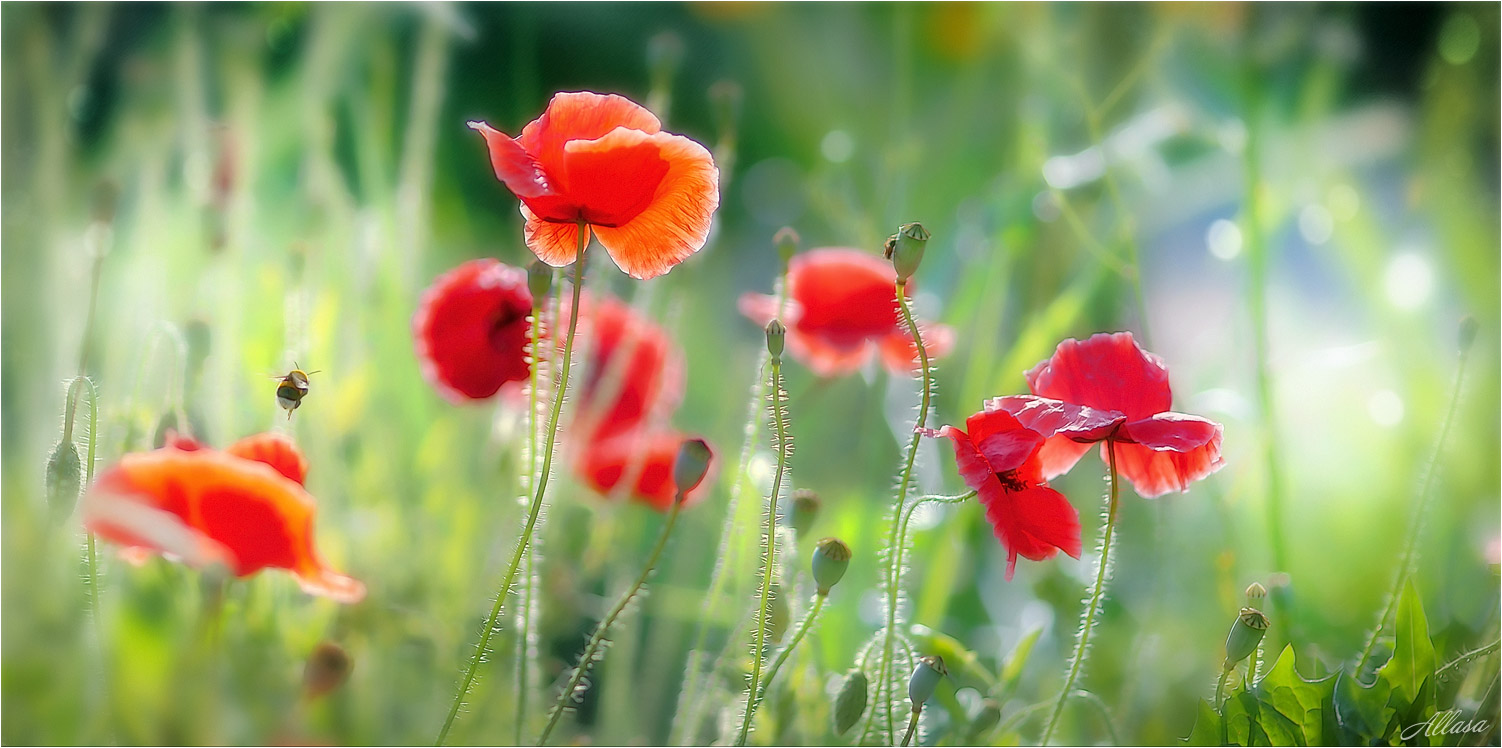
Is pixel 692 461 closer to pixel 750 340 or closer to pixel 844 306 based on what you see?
pixel 844 306

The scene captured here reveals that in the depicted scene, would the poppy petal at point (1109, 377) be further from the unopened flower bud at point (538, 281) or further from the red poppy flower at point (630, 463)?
the red poppy flower at point (630, 463)

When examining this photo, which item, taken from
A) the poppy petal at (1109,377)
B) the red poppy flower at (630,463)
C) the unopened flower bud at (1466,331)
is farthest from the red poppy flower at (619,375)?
the unopened flower bud at (1466,331)

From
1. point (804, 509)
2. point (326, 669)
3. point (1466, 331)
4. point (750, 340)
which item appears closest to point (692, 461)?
point (804, 509)

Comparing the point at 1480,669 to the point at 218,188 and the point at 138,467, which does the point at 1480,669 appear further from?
the point at 218,188

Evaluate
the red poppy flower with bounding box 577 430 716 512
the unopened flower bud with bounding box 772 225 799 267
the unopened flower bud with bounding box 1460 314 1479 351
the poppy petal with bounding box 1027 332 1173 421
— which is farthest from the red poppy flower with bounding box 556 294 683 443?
the unopened flower bud with bounding box 1460 314 1479 351

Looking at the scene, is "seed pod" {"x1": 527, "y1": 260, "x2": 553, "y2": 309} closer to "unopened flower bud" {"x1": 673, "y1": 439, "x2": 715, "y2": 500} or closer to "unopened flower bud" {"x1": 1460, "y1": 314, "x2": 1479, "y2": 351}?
"unopened flower bud" {"x1": 673, "y1": 439, "x2": 715, "y2": 500}

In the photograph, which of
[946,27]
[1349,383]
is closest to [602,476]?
[1349,383]

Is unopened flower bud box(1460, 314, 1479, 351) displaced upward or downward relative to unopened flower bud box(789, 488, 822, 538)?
upward

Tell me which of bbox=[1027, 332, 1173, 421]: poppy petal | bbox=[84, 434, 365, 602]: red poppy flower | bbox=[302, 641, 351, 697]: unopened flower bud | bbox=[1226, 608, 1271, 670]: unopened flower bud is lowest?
bbox=[302, 641, 351, 697]: unopened flower bud
